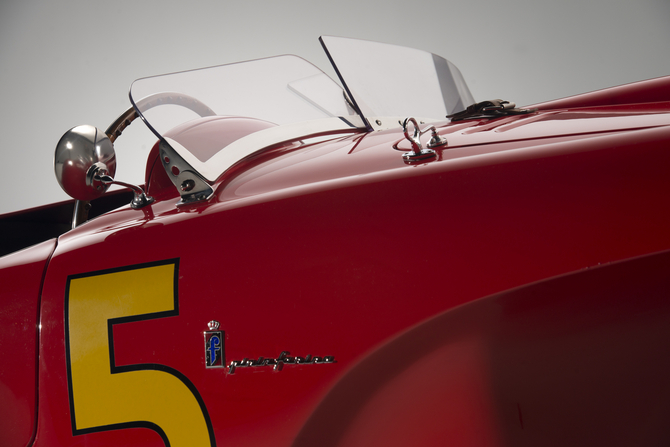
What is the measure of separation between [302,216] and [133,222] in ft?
1.25

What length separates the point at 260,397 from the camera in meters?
0.57

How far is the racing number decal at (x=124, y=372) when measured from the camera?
60cm

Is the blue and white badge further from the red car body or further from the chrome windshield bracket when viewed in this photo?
the chrome windshield bracket

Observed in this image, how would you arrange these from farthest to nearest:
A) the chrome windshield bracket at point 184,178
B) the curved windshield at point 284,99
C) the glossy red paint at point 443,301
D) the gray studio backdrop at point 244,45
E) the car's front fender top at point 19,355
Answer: the gray studio backdrop at point 244,45, the curved windshield at point 284,99, the chrome windshield bracket at point 184,178, the car's front fender top at point 19,355, the glossy red paint at point 443,301

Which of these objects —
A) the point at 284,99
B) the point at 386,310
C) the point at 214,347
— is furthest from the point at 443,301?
the point at 284,99

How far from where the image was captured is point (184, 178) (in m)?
0.83

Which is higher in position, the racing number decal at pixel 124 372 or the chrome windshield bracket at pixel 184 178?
the chrome windshield bracket at pixel 184 178

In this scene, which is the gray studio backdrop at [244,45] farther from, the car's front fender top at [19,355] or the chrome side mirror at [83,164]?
the car's front fender top at [19,355]

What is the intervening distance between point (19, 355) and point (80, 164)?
0.38 metres

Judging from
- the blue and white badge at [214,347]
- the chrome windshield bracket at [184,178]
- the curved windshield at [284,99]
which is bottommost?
the blue and white badge at [214,347]

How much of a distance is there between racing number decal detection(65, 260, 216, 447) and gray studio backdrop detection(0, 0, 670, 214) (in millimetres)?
3675

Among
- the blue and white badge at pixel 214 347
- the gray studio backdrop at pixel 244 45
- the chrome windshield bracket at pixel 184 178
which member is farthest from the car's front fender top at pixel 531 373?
the gray studio backdrop at pixel 244 45

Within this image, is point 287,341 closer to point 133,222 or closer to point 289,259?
point 289,259

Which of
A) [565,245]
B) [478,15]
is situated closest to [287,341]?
[565,245]
